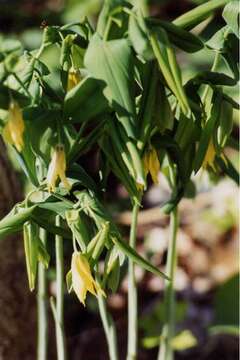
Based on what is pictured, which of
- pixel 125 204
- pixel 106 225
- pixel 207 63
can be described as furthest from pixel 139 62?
pixel 207 63

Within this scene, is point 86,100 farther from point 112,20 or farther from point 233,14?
point 233,14

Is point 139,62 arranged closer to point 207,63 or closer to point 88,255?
point 88,255

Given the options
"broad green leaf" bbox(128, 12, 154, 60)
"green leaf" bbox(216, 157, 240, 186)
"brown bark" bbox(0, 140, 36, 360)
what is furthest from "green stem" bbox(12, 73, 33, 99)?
"brown bark" bbox(0, 140, 36, 360)

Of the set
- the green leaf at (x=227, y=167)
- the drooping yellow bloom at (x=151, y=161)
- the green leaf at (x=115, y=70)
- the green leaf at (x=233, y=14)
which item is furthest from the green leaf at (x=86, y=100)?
the green leaf at (x=227, y=167)

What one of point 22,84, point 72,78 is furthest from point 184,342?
point 22,84

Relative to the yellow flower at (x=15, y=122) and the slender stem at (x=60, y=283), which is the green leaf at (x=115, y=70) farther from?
the slender stem at (x=60, y=283)

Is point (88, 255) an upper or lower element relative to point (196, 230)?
upper

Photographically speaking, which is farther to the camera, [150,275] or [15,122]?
[150,275]
